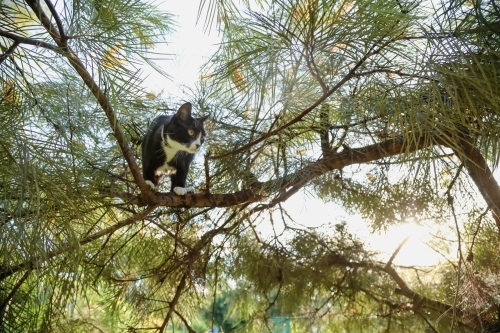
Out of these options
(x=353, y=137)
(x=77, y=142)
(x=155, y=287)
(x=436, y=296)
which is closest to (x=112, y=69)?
(x=77, y=142)

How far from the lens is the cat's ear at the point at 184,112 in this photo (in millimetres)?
879

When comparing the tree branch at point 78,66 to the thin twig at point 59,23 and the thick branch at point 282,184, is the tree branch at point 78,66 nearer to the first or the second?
the thin twig at point 59,23

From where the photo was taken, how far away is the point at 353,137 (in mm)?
850

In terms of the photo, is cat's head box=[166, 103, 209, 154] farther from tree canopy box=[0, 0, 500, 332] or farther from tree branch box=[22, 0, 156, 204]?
tree branch box=[22, 0, 156, 204]

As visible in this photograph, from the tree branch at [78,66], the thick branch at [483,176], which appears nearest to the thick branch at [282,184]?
the thick branch at [483,176]

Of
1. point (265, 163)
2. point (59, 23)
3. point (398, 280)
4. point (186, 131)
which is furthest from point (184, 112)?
point (398, 280)

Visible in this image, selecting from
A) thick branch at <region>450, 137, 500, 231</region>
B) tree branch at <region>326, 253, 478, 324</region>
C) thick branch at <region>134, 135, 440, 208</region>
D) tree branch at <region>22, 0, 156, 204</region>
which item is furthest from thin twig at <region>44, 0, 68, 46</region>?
tree branch at <region>326, 253, 478, 324</region>

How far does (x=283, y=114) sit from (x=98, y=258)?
1.63 ft

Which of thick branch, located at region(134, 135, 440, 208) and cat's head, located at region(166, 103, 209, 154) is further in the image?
cat's head, located at region(166, 103, 209, 154)

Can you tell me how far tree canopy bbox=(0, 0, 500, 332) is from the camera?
0.50 m

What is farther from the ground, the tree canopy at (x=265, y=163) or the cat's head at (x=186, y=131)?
the cat's head at (x=186, y=131)

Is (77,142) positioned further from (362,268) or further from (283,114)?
→ (362,268)

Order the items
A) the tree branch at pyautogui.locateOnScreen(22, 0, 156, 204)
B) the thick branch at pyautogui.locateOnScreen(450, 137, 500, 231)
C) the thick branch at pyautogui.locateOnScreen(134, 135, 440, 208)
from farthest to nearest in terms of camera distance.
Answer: the thick branch at pyautogui.locateOnScreen(134, 135, 440, 208) < the thick branch at pyautogui.locateOnScreen(450, 137, 500, 231) < the tree branch at pyautogui.locateOnScreen(22, 0, 156, 204)

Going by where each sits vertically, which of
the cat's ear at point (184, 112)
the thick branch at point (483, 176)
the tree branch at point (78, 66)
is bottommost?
the thick branch at point (483, 176)
